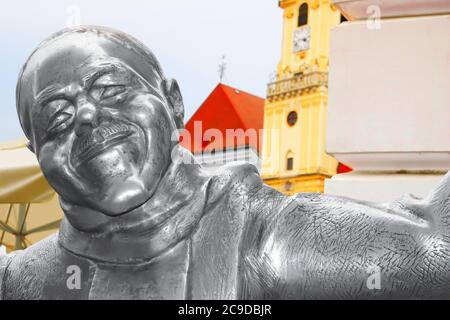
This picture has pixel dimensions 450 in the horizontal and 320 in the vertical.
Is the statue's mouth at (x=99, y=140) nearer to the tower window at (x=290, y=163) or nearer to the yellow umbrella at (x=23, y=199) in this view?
the yellow umbrella at (x=23, y=199)

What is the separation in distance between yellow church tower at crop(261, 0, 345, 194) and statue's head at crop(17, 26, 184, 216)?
62.6 feet

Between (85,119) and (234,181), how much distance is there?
0.21m

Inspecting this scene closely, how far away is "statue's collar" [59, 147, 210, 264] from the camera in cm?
98

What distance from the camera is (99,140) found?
→ 37.4 inches

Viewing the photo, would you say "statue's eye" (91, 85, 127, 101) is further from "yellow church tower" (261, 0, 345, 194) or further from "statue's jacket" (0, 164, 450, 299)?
"yellow church tower" (261, 0, 345, 194)

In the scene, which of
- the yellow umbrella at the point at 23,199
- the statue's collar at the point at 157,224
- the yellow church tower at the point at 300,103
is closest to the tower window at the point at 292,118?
the yellow church tower at the point at 300,103

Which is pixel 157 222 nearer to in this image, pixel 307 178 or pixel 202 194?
pixel 202 194

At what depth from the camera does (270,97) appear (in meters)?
23.8

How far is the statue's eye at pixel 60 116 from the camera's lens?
3.18ft

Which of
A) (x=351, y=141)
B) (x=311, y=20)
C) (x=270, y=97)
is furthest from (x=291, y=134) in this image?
(x=351, y=141)

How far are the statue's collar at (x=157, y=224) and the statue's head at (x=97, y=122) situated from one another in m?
0.02

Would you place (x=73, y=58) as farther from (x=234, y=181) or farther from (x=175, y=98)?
(x=234, y=181)

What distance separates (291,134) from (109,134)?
2202cm
